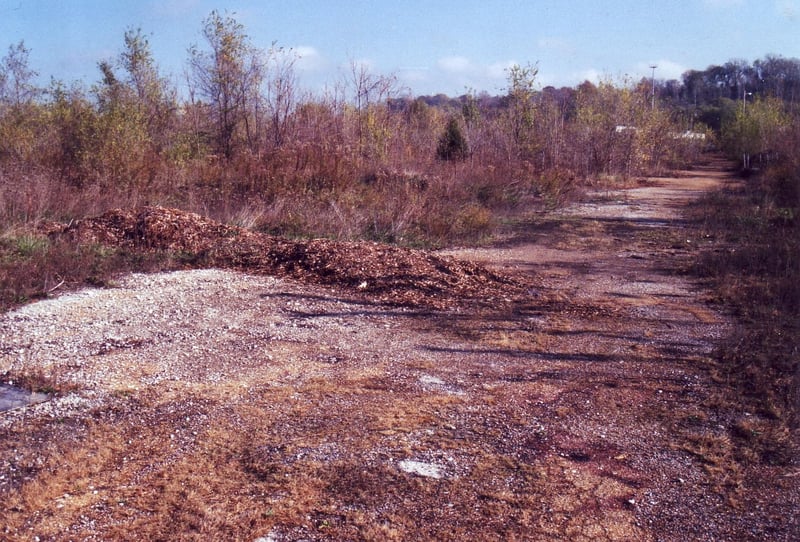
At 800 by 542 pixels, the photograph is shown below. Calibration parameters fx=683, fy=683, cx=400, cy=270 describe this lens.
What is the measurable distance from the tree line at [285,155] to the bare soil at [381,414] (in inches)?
185

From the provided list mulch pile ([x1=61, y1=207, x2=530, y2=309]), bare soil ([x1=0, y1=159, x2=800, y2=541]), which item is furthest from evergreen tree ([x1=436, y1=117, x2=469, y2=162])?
bare soil ([x1=0, y1=159, x2=800, y2=541])

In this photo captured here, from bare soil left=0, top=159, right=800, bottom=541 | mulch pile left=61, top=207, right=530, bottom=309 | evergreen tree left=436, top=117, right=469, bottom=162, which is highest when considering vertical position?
evergreen tree left=436, top=117, right=469, bottom=162

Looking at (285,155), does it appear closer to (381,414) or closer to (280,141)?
(280,141)

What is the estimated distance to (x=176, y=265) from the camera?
9398 millimetres

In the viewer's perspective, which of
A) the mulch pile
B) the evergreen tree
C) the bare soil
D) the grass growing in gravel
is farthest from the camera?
the evergreen tree

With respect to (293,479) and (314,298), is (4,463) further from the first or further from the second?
(314,298)

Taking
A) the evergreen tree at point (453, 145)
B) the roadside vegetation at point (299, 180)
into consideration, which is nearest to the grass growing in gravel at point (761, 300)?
the roadside vegetation at point (299, 180)

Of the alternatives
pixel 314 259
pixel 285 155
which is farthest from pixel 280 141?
pixel 314 259

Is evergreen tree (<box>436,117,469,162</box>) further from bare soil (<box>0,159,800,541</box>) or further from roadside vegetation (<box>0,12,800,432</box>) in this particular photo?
bare soil (<box>0,159,800,541</box>)

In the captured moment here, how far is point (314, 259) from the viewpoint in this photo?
30.7ft

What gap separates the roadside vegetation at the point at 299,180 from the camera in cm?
851

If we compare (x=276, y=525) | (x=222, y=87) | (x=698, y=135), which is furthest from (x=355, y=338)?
(x=698, y=135)

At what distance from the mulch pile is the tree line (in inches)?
74.4

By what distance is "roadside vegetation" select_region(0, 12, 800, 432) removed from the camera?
8.51 m
